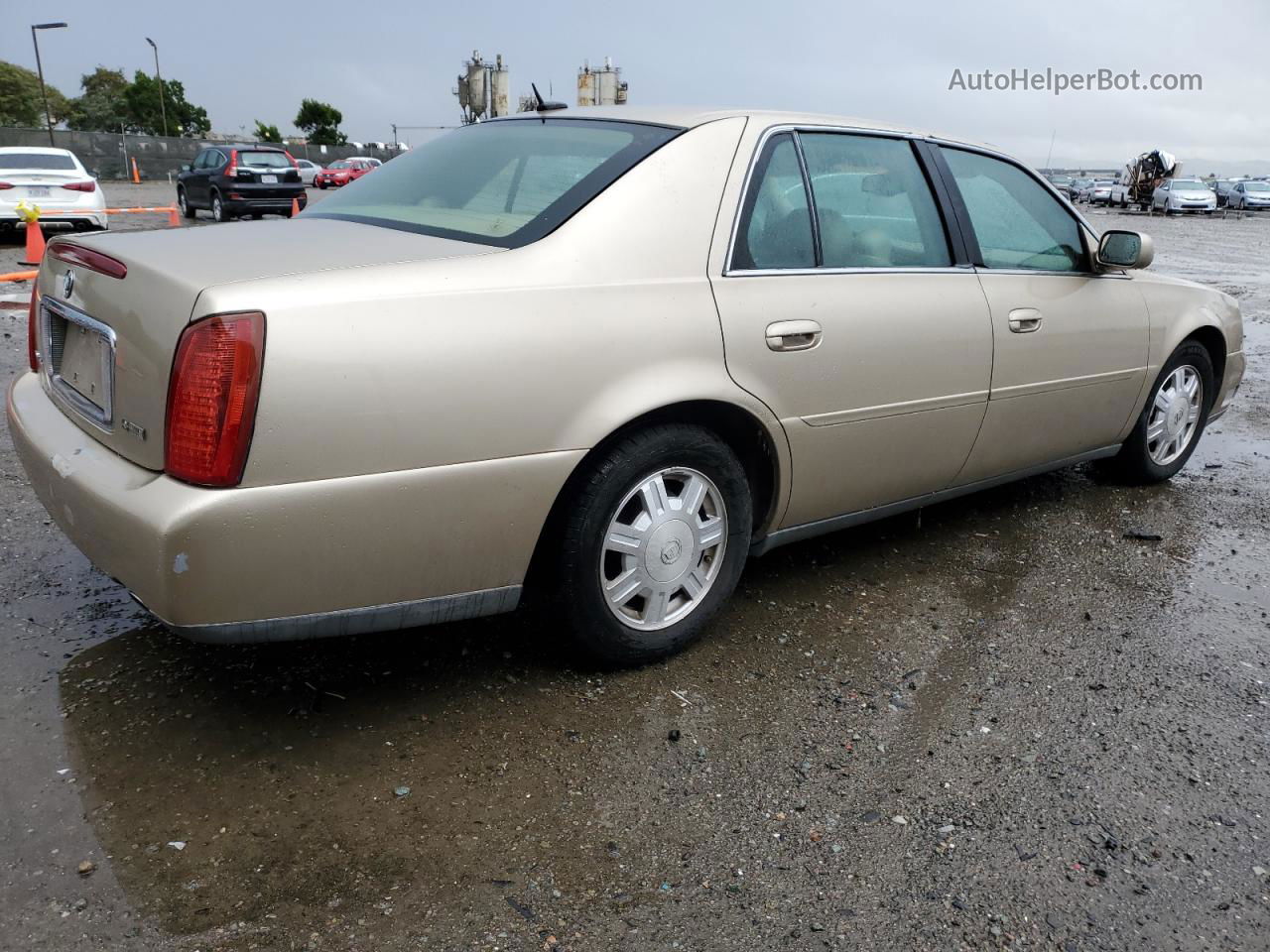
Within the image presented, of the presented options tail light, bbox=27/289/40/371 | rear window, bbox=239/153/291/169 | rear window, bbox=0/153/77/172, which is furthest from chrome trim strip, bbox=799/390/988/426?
rear window, bbox=239/153/291/169

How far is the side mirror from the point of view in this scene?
169 inches

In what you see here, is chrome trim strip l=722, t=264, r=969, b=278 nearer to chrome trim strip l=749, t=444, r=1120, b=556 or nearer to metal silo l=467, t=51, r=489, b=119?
chrome trim strip l=749, t=444, r=1120, b=556

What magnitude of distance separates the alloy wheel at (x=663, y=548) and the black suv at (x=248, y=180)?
19660 millimetres

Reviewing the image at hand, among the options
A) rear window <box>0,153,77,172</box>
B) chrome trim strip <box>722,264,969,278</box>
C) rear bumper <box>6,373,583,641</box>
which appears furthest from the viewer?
rear window <box>0,153,77,172</box>

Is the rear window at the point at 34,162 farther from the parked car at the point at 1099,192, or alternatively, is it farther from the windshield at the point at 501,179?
the parked car at the point at 1099,192

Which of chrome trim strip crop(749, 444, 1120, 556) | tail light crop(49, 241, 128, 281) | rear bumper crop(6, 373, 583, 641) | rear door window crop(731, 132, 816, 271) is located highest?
rear door window crop(731, 132, 816, 271)

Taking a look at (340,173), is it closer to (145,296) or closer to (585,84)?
(585,84)

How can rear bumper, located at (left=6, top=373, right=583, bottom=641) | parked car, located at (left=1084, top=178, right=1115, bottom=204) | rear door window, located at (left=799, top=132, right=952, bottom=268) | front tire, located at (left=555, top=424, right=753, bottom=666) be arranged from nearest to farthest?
1. rear bumper, located at (left=6, top=373, right=583, bottom=641)
2. front tire, located at (left=555, top=424, right=753, bottom=666)
3. rear door window, located at (left=799, top=132, right=952, bottom=268)
4. parked car, located at (left=1084, top=178, right=1115, bottom=204)

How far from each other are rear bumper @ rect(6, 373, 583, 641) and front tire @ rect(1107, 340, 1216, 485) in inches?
133

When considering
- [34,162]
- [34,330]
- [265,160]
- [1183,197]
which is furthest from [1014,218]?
[1183,197]

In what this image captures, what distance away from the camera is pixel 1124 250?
4301mm

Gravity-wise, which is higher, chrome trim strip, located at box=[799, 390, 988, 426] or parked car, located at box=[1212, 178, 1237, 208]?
chrome trim strip, located at box=[799, 390, 988, 426]

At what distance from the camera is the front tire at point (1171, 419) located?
16.3ft

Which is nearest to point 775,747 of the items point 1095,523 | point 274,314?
point 274,314
